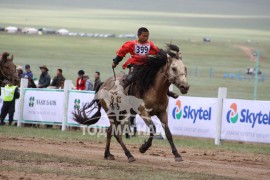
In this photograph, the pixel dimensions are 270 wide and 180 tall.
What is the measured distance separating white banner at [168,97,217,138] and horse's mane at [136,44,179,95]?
7.07 meters

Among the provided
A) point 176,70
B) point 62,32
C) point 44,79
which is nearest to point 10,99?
point 44,79

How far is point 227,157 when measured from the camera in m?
17.4

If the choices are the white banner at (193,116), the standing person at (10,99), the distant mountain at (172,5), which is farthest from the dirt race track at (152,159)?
the distant mountain at (172,5)

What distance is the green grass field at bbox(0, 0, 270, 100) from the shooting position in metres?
65.5

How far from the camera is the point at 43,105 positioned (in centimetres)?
2556

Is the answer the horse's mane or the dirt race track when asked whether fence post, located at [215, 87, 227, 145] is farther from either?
the horse's mane

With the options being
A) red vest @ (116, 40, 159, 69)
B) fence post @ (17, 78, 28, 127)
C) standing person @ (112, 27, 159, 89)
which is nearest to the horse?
standing person @ (112, 27, 159, 89)

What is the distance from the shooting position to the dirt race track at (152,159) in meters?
13.5

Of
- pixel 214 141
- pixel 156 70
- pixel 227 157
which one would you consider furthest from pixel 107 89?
pixel 214 141

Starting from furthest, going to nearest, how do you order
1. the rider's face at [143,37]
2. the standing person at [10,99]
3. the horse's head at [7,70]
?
the standing person at [10,99] → the horse's head at [7,70] → the rider's face at [143,37]

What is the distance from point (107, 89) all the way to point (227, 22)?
340 feet

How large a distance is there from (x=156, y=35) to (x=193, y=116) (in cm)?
7685

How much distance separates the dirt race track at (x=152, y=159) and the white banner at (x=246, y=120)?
87.1 inches

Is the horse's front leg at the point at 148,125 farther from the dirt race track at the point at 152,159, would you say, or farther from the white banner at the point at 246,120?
the white banner at the point at 246,120
